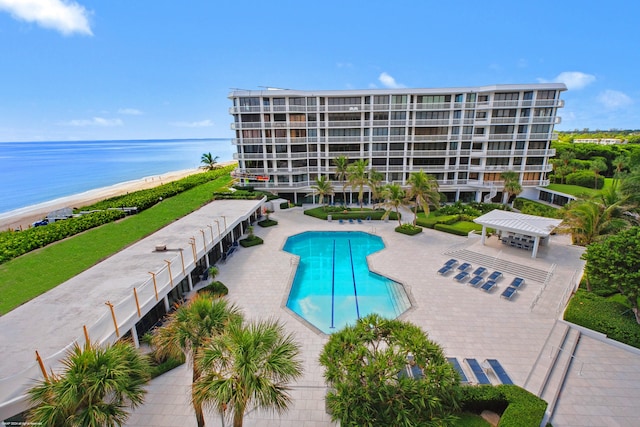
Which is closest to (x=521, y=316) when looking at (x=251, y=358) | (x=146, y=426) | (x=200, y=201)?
(x=251, y=358)

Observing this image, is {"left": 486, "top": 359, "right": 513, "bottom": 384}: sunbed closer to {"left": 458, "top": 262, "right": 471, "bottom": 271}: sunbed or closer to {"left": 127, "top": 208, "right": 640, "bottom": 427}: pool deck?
{"left": 127, "top": 208, "right": 640, "bottom": 427}: pool deck

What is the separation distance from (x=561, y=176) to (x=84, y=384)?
200 feet

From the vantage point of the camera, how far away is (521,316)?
1811cm

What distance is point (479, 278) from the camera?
74.7ft

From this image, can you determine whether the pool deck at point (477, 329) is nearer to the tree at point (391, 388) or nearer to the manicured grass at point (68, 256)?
the tree at point (391, 388)

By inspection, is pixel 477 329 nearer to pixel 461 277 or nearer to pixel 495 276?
pixel 461 277

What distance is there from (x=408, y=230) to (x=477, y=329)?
672 inches

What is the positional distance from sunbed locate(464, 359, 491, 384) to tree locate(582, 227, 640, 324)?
844 cm

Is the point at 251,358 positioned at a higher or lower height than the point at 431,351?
higher

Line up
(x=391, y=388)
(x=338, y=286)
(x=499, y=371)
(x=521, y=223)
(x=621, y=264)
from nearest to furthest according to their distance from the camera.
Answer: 1. (x=391, y=388)
2. (x=499, y=371)
3. (x=621, y=264)
4. (x=338, y=286)
5. (x=521, y=223)

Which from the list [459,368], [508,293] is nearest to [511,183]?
[508,293]

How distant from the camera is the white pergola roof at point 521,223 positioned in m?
25.2

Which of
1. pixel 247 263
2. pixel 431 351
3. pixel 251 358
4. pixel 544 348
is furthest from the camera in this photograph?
pixel 247 263

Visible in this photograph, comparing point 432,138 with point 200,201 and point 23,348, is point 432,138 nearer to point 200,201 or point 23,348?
point 200,201
